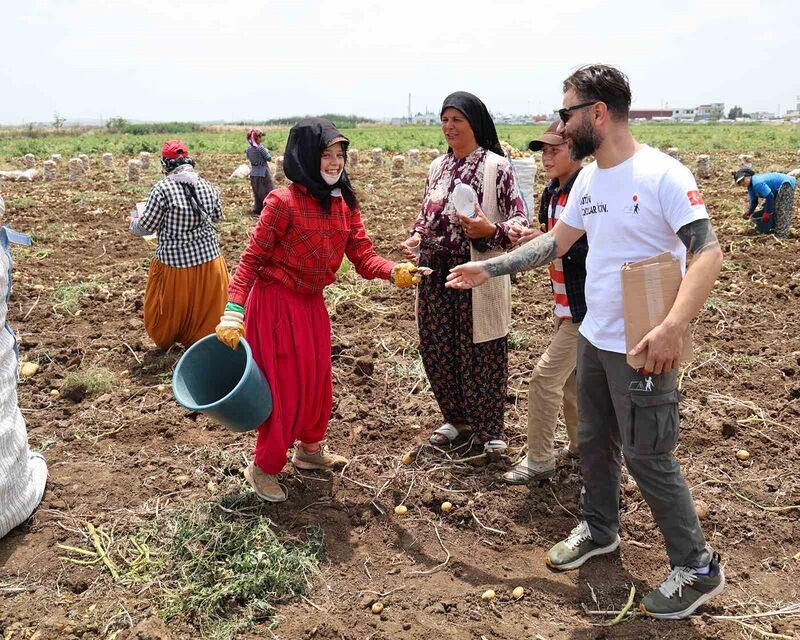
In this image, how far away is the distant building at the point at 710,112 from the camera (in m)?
96.5

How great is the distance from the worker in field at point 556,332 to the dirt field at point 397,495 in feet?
0.57

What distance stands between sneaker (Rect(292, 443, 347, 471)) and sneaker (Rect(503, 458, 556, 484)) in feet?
2.97

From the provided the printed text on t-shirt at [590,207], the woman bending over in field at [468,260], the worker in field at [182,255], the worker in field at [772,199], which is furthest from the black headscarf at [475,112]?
the worker in field at [772,199]

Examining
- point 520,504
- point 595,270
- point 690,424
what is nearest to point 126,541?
point 520,504

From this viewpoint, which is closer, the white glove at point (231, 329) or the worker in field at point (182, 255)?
the white glove at point (231, 329)

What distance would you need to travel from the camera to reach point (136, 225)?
16.4 feet

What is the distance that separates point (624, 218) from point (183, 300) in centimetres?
377

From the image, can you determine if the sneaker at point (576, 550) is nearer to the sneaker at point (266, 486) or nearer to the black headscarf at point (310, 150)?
the sneaker at point (266, 486)

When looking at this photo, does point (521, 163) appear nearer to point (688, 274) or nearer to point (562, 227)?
point (562, 227)

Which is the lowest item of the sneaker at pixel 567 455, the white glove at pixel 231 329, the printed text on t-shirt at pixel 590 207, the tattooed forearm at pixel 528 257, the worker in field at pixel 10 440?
the sneaker at pixel 567 455

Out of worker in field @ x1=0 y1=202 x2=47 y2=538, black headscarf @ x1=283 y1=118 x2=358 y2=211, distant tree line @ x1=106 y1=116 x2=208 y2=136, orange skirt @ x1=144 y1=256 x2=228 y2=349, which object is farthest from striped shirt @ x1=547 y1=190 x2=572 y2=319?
distant tree line @ x1=106 y1=116 x2=208 y2=136

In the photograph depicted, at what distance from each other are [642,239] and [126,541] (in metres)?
2.53

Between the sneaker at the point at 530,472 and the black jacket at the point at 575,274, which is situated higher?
the black jacket at the point at 575,274

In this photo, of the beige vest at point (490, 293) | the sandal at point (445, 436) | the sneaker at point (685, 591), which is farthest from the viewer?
the sandal at point (445, 436)
